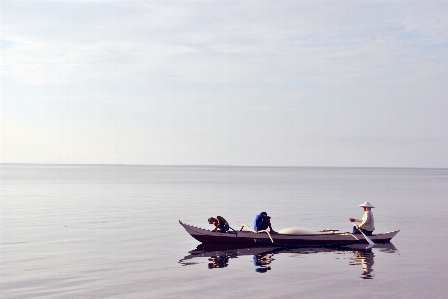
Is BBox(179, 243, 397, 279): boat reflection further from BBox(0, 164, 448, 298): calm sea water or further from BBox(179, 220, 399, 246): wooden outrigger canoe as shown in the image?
BBox(179, 220, 399, 246): wooden outrigger canoe

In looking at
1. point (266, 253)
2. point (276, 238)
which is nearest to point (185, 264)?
point (266, 253)

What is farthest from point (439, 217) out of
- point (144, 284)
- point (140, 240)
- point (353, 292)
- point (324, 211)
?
point (144, 284)

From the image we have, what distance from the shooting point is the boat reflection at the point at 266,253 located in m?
25.5

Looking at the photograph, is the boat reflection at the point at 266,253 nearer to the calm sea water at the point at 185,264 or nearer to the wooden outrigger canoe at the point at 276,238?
the calm sea water at the point at 185,264

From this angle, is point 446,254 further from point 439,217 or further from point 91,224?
point 91,224

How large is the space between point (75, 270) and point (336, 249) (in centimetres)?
1417

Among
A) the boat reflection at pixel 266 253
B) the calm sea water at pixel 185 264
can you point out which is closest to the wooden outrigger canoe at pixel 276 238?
the boat reflection at pixel 266 253

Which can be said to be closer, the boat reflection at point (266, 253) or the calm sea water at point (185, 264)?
the calm sea water at point (185, 264)

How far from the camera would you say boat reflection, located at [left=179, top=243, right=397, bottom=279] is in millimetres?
25500

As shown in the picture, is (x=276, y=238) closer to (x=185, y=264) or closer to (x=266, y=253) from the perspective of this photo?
(x=266, y=253)

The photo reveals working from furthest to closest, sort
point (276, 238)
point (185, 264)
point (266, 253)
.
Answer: point (276, 238)
point (266, 253)
point (185, 264)

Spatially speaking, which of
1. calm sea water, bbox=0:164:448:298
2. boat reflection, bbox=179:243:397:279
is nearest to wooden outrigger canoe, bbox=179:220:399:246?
boat reflection, bbox=179:243:397:279

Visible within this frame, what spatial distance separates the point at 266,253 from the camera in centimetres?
2856

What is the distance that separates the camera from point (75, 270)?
23.6m
